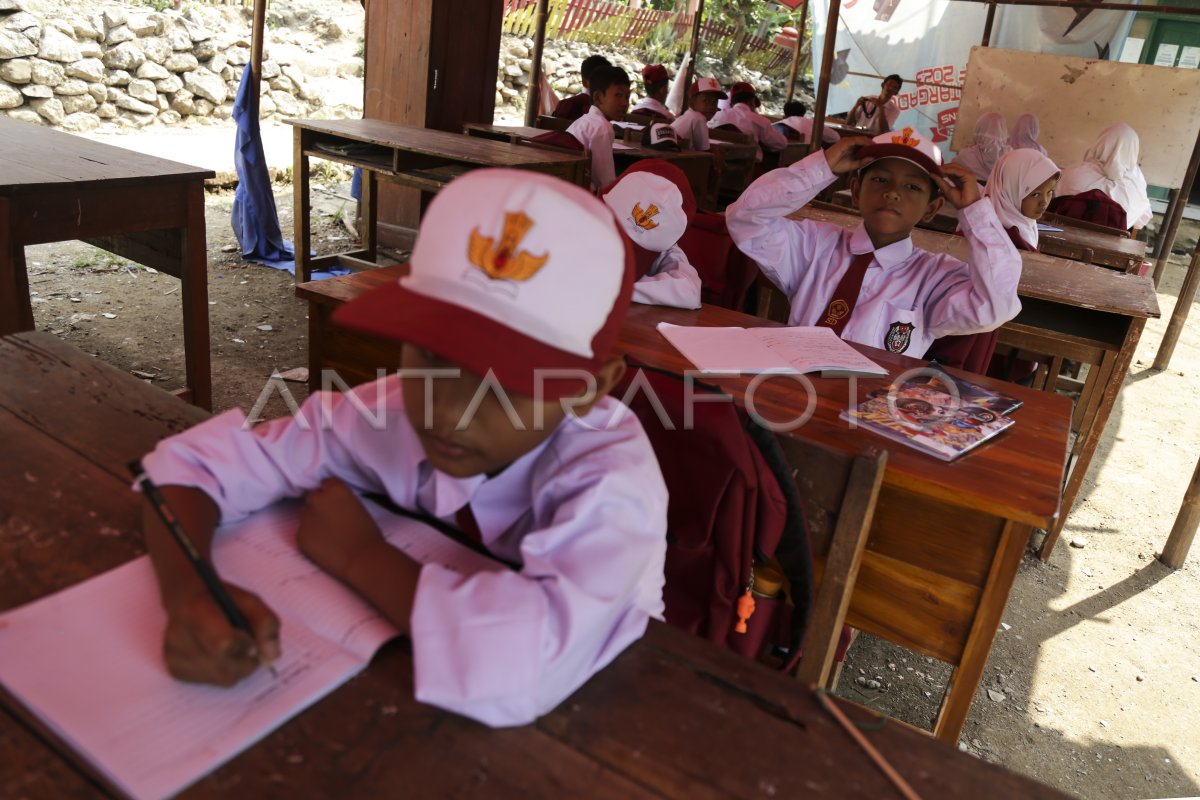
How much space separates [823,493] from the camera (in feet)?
3.95

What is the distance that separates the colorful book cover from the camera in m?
1.58

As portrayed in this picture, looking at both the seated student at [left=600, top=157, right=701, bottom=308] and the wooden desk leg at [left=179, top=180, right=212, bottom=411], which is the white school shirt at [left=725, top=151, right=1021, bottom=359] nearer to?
the seated student at [left=600, top=157, right=701, bottom=308]

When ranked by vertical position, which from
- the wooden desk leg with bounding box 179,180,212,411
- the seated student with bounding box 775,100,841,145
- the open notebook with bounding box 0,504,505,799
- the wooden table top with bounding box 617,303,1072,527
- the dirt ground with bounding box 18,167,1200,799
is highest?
the seated student with bounding box 775,100,841,145

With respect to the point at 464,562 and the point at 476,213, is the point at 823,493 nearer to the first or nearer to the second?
the point at 464,562

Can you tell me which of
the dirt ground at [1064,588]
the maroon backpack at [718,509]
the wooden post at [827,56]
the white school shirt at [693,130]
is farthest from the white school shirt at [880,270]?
the white school shirt at [693,130]

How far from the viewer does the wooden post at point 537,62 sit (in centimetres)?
644

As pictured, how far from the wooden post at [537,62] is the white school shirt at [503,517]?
236 inches

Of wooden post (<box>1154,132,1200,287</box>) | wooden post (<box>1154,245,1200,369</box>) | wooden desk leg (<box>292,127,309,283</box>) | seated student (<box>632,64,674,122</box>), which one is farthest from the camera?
seated student (<box>632,64,674,122</box>)

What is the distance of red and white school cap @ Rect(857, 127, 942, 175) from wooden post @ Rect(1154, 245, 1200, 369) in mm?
3320

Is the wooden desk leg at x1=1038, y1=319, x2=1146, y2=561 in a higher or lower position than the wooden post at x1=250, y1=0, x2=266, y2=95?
lower

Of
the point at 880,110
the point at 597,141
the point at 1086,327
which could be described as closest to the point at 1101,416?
the point at 1086,327

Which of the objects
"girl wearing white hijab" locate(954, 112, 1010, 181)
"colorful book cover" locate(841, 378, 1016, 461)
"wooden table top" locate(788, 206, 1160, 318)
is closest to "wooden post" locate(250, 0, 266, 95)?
"wooden table top" locate(788, 206, 1160, 318)

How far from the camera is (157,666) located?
742mm

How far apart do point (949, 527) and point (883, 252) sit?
111 cm
